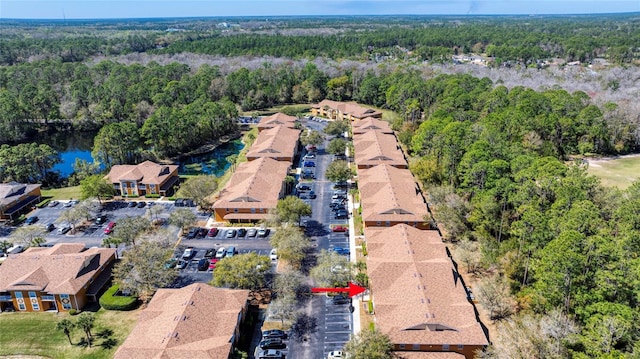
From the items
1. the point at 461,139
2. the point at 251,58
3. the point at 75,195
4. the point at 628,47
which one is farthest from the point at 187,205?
the point at 628,47

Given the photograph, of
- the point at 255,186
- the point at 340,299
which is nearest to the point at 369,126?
the point at 255,186

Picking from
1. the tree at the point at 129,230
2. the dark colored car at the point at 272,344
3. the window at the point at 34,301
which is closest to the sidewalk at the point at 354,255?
the dark colored car at the point at 272,344

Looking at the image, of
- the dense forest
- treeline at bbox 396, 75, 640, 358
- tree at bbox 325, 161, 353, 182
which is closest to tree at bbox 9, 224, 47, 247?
the dense forest

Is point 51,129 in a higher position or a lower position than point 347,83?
lower

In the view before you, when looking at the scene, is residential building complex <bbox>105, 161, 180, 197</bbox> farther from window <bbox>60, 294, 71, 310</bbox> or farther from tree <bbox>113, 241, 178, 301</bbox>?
window <bbox>60, 294, 71, 310</bbox>

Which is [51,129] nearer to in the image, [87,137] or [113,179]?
[87,137]

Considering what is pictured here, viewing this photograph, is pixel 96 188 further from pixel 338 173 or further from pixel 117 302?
pixel 338 173
